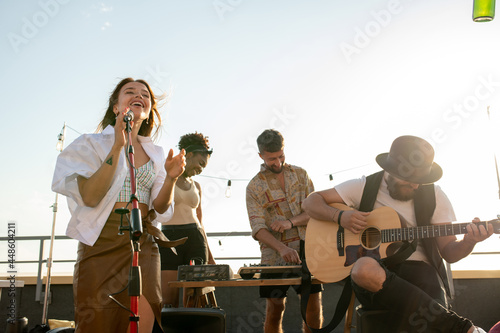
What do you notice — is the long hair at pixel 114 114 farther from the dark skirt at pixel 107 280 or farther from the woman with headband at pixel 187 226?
the woman with headband at pixel 187 226

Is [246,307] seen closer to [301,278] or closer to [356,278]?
[301,278]

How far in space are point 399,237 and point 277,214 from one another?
1.17 metres

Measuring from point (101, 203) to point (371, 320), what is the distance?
157cm

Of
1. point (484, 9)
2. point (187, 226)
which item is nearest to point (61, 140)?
point (187, 226)

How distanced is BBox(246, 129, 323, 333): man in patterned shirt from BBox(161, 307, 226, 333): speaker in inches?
40.1

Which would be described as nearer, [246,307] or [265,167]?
[265,167]

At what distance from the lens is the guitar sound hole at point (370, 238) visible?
3263 mm

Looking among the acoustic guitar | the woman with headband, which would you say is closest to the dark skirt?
the acoustic guitar

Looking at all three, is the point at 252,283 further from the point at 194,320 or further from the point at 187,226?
the point at 187,226

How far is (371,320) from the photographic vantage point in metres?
2.52

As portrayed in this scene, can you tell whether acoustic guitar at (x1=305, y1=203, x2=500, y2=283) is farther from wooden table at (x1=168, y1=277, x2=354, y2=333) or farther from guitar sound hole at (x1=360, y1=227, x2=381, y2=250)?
wooden table at (x1=168, y1=277, x2=354, y2=333)

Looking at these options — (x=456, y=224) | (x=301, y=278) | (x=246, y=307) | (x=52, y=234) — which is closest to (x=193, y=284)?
(x=301, y=278)

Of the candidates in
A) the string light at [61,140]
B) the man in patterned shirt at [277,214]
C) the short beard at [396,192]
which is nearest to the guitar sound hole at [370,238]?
the short beard at [396,192]

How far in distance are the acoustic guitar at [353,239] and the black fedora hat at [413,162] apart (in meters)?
0.29
